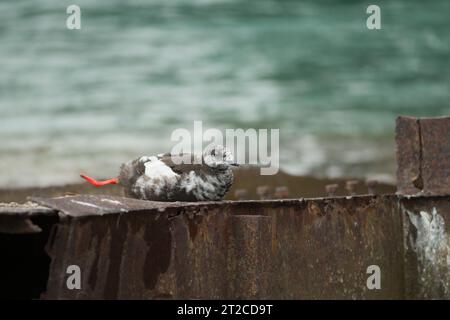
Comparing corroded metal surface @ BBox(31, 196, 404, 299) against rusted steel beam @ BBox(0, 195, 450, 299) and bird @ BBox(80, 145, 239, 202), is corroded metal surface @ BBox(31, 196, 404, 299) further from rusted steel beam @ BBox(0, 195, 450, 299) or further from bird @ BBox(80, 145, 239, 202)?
bird @ BBox(80, 145, 239, 202)

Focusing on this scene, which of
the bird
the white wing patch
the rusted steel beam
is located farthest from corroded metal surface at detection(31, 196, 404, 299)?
the white wing patch

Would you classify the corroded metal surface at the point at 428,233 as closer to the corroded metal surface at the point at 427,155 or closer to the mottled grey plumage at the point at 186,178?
the corroded metal surface at the point at 427,155

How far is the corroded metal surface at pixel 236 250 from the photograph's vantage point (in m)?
3.51

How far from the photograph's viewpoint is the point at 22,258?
3.77 meters

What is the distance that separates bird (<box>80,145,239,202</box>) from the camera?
14.5 ft

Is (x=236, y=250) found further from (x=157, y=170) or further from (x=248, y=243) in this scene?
(x=157, y=170)

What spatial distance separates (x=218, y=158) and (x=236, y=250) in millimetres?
757

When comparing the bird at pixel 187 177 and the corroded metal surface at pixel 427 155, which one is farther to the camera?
the corroded metal surface at pixel 427 155

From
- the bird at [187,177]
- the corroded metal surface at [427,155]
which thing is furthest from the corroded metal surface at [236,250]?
the bird at [187,177]

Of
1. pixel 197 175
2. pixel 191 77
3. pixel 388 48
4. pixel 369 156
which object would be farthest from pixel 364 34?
pixel 197 175

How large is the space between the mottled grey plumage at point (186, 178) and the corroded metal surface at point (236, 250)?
1.59ft

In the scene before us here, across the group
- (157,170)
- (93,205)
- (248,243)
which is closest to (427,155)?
(248,243)
